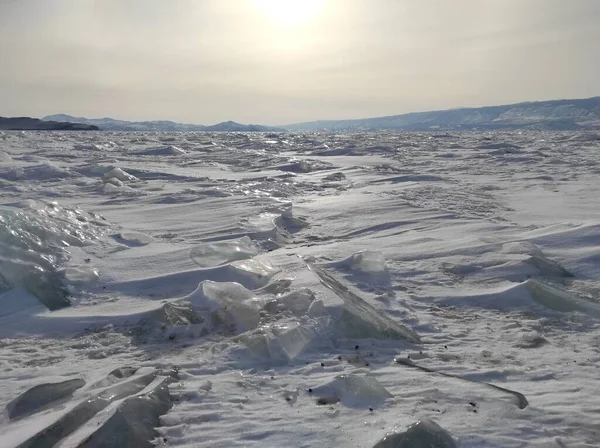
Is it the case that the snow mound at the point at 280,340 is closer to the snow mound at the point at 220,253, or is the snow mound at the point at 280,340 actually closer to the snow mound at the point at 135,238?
the snow mound at the point at 220,253

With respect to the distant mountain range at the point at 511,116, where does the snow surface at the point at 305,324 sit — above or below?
below

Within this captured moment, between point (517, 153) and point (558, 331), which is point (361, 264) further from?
point (517, 153)

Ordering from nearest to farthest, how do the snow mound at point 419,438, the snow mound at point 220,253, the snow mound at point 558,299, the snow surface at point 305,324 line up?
the snow mound at point 419,438, the snow surface at point 305,324, the snow mound at point 558,299, the snow mound at point 220,253

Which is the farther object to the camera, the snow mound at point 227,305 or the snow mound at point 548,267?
the snow mound at point 548,267

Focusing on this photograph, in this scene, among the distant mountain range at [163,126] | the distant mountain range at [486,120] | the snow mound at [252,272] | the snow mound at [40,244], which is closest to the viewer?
the snow mound at [40,244]

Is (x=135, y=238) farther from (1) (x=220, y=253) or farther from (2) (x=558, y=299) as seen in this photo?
(2) (x=558, y=299)

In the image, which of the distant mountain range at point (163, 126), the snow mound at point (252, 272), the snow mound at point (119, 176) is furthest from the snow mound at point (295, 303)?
the distant mountain range at point (163, 126)

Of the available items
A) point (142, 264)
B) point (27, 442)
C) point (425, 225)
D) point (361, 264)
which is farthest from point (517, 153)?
point (27, 442)
